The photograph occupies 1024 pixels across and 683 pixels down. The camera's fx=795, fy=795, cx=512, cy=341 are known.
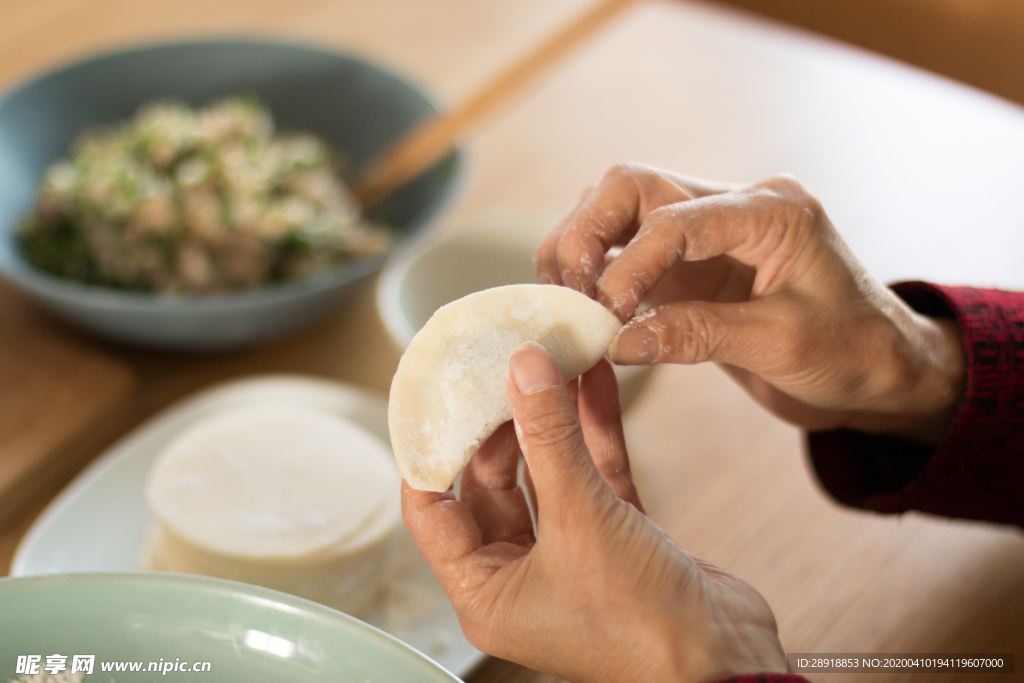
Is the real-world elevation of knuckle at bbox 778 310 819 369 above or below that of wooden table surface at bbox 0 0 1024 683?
above

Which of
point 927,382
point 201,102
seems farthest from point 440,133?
point 927,382

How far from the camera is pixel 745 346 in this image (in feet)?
1.85

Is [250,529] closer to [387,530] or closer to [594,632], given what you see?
[387,530]

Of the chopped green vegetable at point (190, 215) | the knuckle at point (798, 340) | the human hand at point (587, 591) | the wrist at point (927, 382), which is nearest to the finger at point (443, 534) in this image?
the human hand at point (587, 591)

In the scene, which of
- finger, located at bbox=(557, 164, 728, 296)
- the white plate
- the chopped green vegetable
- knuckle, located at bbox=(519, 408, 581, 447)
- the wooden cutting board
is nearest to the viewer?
knuckle, located at bbox=(519, 408, 581, 447)

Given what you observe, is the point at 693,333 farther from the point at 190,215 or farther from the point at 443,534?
the point at 190,215

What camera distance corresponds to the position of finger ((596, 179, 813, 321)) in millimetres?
511

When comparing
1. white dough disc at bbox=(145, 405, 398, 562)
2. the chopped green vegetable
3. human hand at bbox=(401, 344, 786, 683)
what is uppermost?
human hand at bbox=(401, 344, 786, 683)

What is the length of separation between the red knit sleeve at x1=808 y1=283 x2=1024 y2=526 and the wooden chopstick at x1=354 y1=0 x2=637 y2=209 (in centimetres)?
51

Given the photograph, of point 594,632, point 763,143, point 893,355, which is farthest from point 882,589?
point 763,143

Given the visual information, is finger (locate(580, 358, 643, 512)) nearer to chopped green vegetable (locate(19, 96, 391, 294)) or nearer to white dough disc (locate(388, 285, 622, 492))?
white dough disc (locate(388, 285, 622, 492))

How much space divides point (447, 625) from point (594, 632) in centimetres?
23

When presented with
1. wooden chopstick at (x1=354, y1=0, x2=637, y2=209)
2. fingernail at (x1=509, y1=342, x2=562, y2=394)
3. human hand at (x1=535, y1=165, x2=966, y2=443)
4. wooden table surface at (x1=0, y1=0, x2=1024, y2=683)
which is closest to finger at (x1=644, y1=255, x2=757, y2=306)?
human hand at (x1=535, y1=165, x2=966, y2=443)

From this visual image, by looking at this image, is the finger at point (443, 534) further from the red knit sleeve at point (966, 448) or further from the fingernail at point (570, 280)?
the red knit sleeve at point (966, 448)
